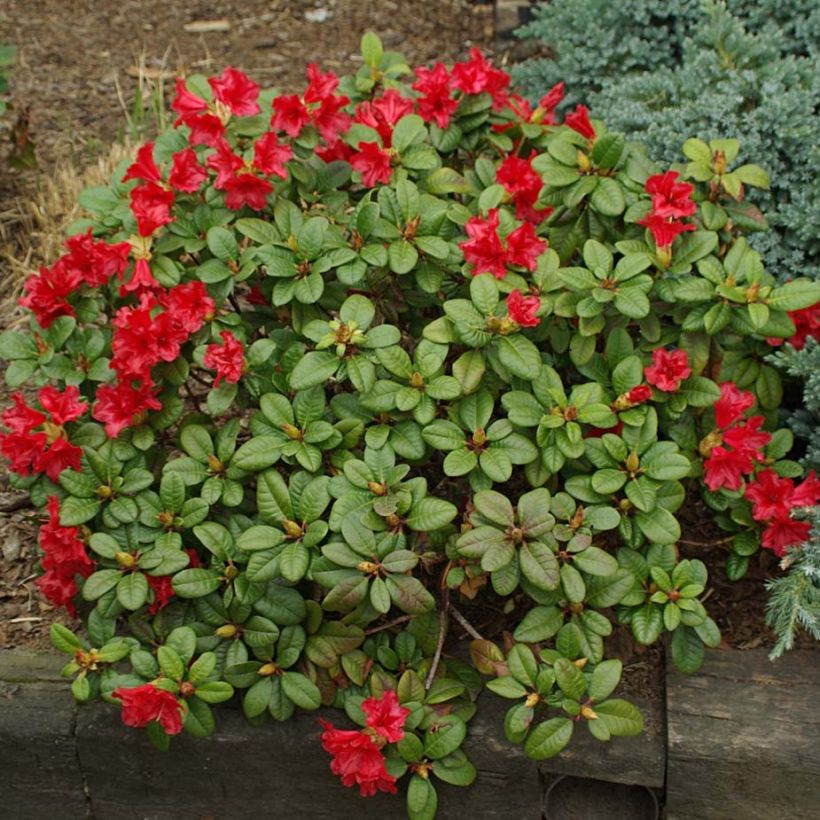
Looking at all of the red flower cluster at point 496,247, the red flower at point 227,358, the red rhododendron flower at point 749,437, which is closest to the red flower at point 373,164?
the red flower cluster at point 496,247

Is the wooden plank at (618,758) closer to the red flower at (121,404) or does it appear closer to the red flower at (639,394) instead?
the red flower at (639,394)

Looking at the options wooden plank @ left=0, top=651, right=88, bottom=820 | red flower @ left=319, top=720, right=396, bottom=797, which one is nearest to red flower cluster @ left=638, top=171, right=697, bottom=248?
red flower @ left=319, top=720, right=396, bottom=797

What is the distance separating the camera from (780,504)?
2.27 meters

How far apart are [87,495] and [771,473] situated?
1.34 meters

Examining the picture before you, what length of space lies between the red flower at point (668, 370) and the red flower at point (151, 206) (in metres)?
1.00

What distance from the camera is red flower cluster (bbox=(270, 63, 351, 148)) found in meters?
2.35

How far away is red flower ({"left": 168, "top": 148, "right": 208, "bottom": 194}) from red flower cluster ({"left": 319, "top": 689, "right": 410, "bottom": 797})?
1077 mm

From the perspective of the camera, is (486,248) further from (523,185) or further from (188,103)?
(188,103)

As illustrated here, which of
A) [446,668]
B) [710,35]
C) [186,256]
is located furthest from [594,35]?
[446,668]

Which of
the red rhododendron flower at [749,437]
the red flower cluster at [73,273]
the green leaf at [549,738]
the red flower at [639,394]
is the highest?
the red flower cluster at [73,273]

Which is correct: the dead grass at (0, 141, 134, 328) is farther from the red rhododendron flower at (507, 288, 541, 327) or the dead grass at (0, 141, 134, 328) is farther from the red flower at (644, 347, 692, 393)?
the red flower at (644, 347, 692, 393)

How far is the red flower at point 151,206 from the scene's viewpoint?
7.46ft

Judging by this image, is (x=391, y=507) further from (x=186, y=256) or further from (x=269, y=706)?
(x=186, y=256)

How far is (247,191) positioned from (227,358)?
382 millimetres
